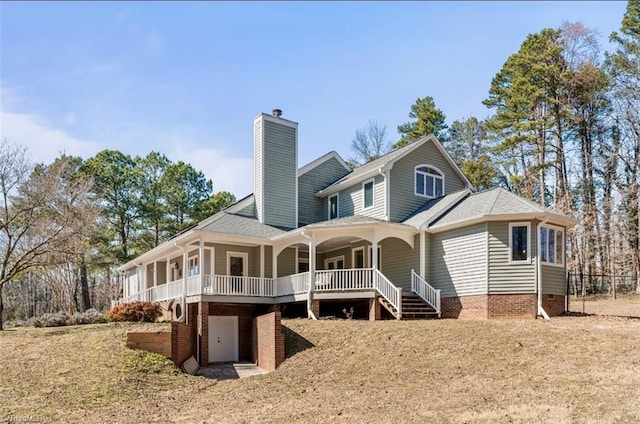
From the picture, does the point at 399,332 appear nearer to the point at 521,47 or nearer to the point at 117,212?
the point at 521,47

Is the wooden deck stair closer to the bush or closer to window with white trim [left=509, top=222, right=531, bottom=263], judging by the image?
window with white trim [left=509, top=222, right=531, bottom=263]

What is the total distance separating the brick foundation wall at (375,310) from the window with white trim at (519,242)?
4502mm

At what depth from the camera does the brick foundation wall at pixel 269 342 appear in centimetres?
1484

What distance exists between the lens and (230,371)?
1591 cm

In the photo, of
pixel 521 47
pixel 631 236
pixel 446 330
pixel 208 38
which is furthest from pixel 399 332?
A: pixel 521 47

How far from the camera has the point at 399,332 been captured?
1490 centimetres

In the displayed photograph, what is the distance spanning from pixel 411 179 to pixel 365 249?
11.2 feet

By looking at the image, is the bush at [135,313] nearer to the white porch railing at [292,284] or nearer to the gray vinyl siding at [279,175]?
the white porch railing at [292,284]

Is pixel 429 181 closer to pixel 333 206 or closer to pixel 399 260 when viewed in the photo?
pixel 399 260

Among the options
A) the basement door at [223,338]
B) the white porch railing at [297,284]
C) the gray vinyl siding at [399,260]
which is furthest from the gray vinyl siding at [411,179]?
the basement door at [223,338]

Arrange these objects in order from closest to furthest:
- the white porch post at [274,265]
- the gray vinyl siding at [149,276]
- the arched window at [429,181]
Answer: the white porch post at [274,265] → the arched window at [429,181] → the gray vinyl siding at [149,276]

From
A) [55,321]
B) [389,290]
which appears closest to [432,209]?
[389,290]

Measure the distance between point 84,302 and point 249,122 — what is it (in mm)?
21283

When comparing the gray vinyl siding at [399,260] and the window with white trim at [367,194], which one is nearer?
the gray vinyl siding at [399,260]
